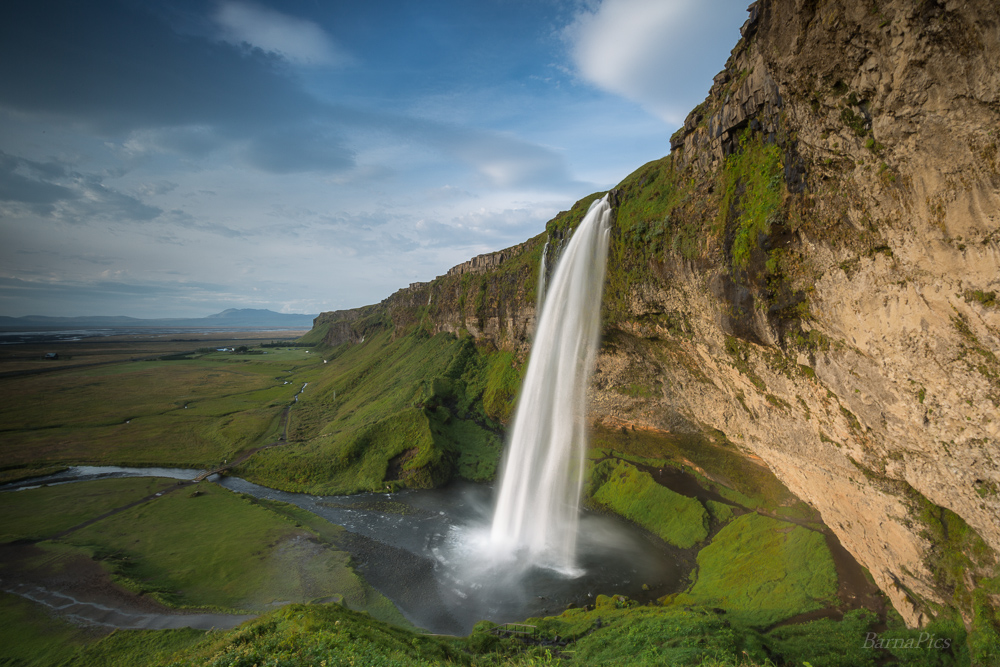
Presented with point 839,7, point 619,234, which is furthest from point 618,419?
point 839,7

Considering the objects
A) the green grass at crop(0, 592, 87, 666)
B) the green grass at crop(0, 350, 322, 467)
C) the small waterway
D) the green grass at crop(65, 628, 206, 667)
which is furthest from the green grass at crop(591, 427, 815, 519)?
the green grass at crop(0, 350, 322, 467)

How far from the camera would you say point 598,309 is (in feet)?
90.2

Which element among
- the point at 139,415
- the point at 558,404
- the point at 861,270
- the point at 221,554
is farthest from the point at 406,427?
the point at 139,415

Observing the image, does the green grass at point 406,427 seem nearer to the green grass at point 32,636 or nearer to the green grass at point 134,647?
the green grass at point 32,636

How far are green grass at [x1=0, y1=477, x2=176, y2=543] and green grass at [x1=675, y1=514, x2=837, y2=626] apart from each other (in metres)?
41.0

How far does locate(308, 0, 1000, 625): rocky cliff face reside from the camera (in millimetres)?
8844

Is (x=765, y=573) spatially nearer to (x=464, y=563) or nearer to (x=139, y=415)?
(x=464, y=563)

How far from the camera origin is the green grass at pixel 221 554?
64.5ft

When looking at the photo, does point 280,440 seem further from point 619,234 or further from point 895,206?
point 895,206

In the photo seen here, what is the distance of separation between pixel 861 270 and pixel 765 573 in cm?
1526

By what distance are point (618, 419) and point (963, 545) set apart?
20172 millimetres

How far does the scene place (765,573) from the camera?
18.2 m

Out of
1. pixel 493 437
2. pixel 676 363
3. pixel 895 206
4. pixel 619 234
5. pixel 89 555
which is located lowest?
pixel 89 555

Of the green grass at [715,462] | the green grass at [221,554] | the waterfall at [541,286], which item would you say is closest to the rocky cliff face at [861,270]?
the green grass at [715,462]
